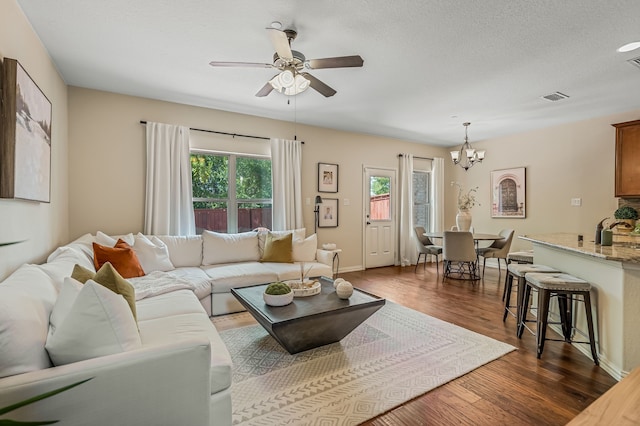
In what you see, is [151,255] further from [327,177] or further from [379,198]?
[379,198]

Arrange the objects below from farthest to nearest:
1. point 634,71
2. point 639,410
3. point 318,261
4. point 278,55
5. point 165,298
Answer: point 318,261 → point 634,71 → point 165,298 → point 278,55 → point 639,410

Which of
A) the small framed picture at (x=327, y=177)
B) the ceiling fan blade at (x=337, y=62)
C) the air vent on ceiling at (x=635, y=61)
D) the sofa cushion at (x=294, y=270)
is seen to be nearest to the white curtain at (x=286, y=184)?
the small framed picture at (x=327, y=177)

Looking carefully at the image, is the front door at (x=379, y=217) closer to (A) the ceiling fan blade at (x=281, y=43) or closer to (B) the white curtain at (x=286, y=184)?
(B) the white curtain at (x=286, y=184)

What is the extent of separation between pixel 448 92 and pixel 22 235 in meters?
4.32

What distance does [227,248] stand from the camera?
3.99 m

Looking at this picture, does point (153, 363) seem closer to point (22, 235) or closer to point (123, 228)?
point (22, 235)

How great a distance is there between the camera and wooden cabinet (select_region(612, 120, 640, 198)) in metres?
4.08

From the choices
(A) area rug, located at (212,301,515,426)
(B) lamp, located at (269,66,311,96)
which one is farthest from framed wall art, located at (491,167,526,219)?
(B) lamp, located at (269,66,311,96)

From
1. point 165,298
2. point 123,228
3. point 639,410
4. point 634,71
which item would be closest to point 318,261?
point 165,298

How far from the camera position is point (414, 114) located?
181 inches

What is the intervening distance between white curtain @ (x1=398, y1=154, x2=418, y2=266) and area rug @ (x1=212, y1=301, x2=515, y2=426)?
321 cm

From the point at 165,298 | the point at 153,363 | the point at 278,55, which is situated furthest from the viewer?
the point at 165,298

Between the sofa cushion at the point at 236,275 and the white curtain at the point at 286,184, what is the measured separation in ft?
3.78

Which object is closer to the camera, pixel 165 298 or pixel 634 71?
pixel 165 298
